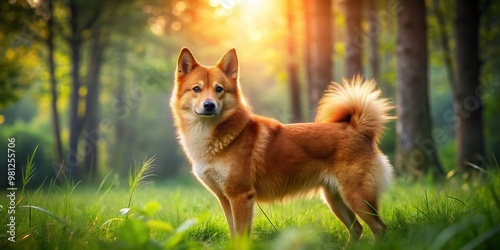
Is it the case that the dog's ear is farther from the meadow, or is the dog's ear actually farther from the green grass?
the green grass

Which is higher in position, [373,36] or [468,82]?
[373,36]

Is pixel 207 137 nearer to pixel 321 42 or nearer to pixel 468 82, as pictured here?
pixel 321 42

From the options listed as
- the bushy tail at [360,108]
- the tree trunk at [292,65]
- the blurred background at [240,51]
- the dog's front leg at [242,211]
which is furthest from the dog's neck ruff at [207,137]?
the tree trunk at [292,65]

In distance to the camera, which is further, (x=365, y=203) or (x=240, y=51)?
(x=240, y=51)

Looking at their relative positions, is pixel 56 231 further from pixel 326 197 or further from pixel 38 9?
pixel 38 9

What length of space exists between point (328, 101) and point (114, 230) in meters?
2.53

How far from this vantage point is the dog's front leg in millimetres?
4152

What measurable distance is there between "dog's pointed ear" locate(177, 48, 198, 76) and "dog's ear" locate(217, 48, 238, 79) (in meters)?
0.28

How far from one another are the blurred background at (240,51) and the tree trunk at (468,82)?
0.02 m

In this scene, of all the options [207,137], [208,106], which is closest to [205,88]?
[208,106]

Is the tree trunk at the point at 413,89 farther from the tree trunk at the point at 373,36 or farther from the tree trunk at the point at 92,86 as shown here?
the tree trunk at the point at 92,86

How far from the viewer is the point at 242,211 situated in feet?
13.7

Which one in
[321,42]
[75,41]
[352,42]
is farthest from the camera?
[75,41]

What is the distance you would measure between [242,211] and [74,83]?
12637 millimetres
